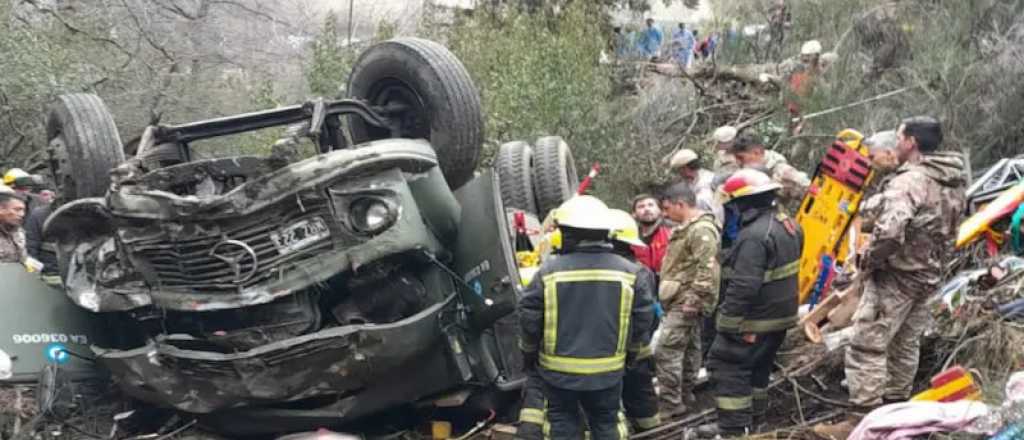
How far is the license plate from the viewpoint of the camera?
14.2ft

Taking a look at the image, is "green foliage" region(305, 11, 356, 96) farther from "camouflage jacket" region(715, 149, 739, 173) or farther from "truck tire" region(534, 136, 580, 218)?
"camouflage jacket" region(715, 149, 739, 173)

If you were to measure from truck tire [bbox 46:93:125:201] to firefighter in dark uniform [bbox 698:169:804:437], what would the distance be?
9.91 feet

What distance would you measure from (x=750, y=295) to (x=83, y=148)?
3.30m

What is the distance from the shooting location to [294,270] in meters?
4.34

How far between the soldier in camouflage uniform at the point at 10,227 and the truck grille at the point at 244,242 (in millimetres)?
1714

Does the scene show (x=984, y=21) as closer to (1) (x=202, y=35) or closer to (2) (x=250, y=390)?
(2) (x=250, y=390)

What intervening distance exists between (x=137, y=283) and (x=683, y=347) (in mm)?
2665

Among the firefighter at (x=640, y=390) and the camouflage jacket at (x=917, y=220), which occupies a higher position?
the camouflage jacket at (x=917, y=220)

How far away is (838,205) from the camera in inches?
249

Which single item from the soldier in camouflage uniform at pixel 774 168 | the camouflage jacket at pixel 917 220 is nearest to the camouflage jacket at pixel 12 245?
the soldier in camouflage uniform at pixel 774 168

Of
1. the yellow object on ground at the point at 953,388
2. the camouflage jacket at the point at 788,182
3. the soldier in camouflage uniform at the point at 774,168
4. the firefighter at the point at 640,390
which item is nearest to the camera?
the yellow object on ground at the point at 953,388

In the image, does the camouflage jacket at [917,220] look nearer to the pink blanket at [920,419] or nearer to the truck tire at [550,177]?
the pink blanket at [920,419]

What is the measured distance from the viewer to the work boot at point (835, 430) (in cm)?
462

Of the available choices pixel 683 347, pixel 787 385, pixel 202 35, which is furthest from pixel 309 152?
pixel 202 35
